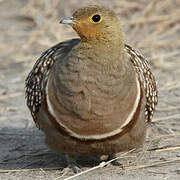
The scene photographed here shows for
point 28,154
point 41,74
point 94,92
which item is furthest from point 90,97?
point 28,154

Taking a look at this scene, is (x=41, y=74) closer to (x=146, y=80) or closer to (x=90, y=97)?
(x=90, y=97)

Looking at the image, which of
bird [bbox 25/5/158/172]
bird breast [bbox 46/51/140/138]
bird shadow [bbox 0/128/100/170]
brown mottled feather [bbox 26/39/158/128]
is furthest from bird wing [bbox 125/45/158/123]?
bird shadow [bbox 0/128/100/170]

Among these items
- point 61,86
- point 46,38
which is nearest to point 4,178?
point 61,86

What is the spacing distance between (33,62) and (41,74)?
330 cm

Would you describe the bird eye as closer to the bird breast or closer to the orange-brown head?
the orange-brown head

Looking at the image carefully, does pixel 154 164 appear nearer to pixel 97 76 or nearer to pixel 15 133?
pixel 97 76

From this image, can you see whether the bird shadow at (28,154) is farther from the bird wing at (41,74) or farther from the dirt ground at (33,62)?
the bird wing at (41,74)

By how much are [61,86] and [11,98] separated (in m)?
2.81

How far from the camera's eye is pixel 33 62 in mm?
7805

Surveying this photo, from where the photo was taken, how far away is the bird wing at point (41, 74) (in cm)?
442

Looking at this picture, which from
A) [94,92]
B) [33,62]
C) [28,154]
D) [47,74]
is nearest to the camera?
[94,92]

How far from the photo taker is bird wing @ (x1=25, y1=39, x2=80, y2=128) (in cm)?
442

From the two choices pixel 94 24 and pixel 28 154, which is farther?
pixel 28 154

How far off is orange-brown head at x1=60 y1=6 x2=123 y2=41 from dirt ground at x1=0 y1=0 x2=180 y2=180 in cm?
118
